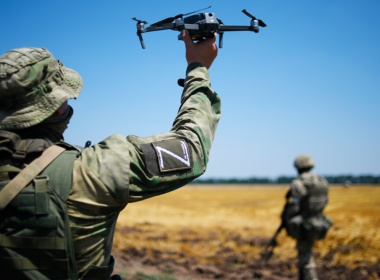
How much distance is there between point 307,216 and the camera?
6.96 m

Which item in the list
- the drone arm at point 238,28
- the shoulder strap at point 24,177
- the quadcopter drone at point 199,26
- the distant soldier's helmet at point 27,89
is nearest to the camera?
the shoulder strap at point 24,177

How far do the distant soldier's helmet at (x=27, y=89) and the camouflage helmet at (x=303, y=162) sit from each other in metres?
6.48

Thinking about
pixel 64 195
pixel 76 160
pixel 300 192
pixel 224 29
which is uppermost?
pixel 224 29

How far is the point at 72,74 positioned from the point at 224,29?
3.03 ft

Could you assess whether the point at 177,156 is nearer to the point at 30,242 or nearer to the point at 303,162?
the point at 30,242

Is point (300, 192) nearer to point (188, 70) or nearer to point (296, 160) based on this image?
point (296, 160)

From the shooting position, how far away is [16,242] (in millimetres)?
1344

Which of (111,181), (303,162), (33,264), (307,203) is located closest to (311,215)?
(307,203)

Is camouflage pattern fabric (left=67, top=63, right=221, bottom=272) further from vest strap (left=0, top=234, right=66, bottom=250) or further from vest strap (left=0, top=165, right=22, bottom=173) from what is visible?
vest strap (left=0, top=165, right=22, bottom=173)

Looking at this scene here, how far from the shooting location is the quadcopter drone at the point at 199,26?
Answer: 1780 millimetres

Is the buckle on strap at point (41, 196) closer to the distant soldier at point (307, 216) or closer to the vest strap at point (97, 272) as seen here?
the vest strap at point (97, 272)

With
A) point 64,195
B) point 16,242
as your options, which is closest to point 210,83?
point 64,195

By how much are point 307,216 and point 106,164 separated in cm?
649

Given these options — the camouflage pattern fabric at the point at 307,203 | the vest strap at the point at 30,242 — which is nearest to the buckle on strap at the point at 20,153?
the vest strap at the point at 30,242
